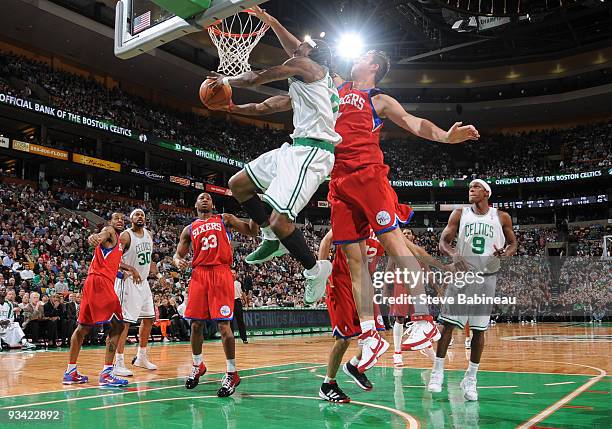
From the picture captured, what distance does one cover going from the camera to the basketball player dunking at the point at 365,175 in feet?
16.5

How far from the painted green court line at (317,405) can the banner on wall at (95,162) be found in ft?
70.6

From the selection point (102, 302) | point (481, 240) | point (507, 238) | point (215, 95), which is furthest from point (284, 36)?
point (102, 302)

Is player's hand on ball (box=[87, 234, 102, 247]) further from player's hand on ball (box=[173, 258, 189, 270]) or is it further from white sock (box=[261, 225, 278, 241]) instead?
white sock (box=[261, 225, 278, 241])

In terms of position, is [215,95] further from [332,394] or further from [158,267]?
[158,267]

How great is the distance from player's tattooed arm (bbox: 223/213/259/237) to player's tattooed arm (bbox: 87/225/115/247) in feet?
6.02

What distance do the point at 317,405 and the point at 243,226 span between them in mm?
1850

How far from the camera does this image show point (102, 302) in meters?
7.22

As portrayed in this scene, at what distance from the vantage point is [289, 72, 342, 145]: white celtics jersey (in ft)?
15.4

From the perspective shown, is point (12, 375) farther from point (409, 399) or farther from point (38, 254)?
point (38, 254)

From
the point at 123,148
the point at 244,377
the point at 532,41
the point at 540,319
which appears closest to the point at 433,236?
the point at 540,319

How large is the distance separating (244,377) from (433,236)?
106ft

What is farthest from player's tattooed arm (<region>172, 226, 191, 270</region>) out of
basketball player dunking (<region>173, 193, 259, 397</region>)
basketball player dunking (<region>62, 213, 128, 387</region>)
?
basketball player dunking (<region>62, 213, 128, 387</region>)

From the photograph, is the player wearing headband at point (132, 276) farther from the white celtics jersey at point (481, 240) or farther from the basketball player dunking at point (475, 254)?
the white celtics jersey at point (481, 240)

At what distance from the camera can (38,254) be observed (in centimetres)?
1775
